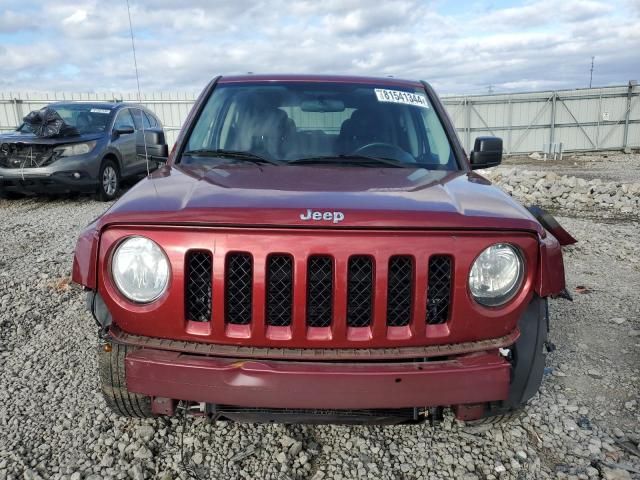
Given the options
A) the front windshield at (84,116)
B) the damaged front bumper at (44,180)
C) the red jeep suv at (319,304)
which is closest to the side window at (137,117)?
the front windshield at (84,116)

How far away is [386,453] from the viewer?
2422 millimetres

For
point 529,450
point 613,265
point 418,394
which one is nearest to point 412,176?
point 418,394

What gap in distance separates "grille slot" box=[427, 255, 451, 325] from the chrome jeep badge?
365mm

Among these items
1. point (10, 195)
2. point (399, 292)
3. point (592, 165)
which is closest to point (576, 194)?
point (399, 292)

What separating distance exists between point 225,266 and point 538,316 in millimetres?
1221

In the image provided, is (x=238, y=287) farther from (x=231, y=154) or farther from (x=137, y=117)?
(x=137, y=117)

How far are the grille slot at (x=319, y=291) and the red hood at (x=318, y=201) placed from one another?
148 mm

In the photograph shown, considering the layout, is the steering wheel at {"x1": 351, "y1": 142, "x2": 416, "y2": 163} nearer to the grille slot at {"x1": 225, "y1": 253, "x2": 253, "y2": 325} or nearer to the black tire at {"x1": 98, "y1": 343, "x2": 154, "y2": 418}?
the grille slot at {"x1": 225, "y1": 253, "x2": 253, "y2": 325}

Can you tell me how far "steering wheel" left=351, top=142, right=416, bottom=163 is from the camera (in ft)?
10.1

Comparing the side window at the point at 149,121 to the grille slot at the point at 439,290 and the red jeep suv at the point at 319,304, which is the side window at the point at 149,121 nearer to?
the red jeep suv at the point at 319,304

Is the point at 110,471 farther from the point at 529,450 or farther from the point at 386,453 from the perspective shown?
the point at 529,450

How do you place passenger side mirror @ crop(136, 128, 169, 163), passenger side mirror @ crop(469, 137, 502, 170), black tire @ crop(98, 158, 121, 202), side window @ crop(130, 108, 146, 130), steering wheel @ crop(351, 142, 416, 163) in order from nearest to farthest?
1. steering wheel @ crop(351, 142, 416, 163)
2. passenger side mirror @ crop(469, 137, 502, 170)
3. passenger side mirror @ crop(136, 128, 169, 163)
4. black tire @ crop(98, 158, 121, 202)
5. side window @ crop(130, 108, 146, 130)

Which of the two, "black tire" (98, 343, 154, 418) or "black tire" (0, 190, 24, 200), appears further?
"black tire" (0, 190, 24, 200)

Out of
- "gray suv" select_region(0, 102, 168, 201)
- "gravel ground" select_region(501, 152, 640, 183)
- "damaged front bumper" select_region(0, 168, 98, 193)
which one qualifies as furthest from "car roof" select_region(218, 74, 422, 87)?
"gravel ground" select_region(501, 152, 640, 183)
